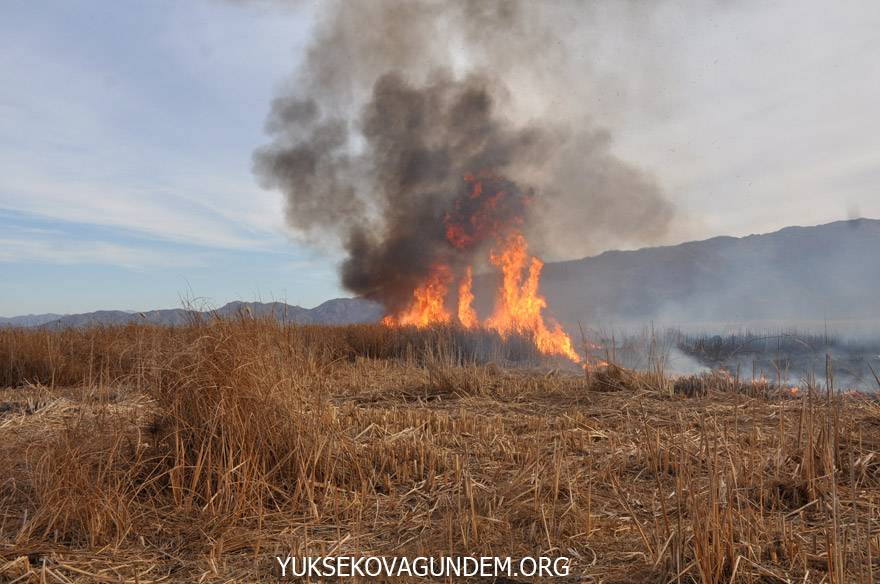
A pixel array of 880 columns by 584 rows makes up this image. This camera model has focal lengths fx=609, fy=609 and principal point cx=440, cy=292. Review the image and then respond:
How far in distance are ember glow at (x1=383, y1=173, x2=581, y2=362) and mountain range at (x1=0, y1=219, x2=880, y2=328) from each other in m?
40.7

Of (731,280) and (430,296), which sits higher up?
(731,280)

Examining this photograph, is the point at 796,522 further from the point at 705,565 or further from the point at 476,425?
the point at 476,425

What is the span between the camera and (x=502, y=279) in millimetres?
24375

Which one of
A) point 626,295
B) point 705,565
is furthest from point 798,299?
point 705,565

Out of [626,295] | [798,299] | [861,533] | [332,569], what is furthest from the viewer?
[626,295]

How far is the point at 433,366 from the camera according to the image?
912 cm

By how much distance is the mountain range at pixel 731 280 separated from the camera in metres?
82.2

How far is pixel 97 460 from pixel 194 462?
1.90 ft

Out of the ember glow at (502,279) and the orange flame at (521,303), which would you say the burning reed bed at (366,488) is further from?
the ember glow at (502,279)

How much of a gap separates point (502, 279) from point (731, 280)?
8979 centimetres

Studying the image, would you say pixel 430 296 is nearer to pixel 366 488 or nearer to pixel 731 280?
pixel 366 488

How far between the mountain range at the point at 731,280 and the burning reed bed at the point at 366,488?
214 feet

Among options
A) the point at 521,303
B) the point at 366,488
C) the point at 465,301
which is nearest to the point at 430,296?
the point at 465,301

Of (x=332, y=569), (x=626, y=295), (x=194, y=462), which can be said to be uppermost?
(x=626, y=295)
